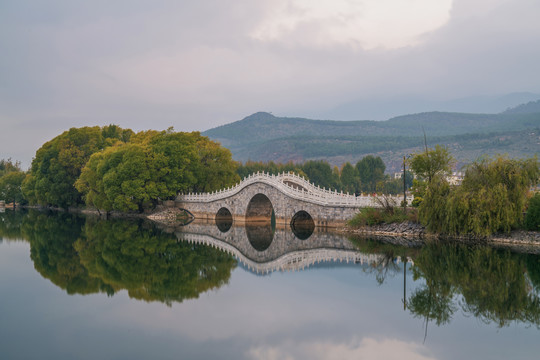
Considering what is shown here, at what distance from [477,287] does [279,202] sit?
20.2 m

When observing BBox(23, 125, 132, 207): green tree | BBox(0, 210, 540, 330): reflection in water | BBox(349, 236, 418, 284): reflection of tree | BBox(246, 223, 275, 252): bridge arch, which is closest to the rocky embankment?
BBox(349, 236, 418, 284): reflection of tree

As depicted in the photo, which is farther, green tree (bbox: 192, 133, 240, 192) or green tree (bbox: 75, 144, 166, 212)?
green tree (bbox: 192, 133, 240, 192)

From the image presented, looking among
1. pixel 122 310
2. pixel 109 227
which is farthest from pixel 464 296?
pixel 109 227

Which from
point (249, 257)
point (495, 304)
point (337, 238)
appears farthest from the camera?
point (337, 238)

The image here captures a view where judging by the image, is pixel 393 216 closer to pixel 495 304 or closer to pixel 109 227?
pixel 495 304

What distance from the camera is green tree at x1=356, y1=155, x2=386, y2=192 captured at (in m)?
74.9

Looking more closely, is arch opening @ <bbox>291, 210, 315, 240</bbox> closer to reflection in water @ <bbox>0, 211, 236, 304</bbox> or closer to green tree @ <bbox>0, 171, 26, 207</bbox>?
reflection in water @ <bbox>0, 211, 236, 304</bbox>

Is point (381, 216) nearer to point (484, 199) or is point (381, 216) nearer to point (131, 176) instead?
point (484, 199)

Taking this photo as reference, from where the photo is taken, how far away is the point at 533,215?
20.9 metres

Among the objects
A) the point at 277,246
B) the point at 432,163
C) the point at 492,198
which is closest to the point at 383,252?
the point at 492,198

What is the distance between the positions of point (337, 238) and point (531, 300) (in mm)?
13359

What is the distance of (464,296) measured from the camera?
1317cm

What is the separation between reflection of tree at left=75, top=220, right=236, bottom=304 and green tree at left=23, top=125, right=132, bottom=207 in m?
25.7

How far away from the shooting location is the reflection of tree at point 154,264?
15460mm
